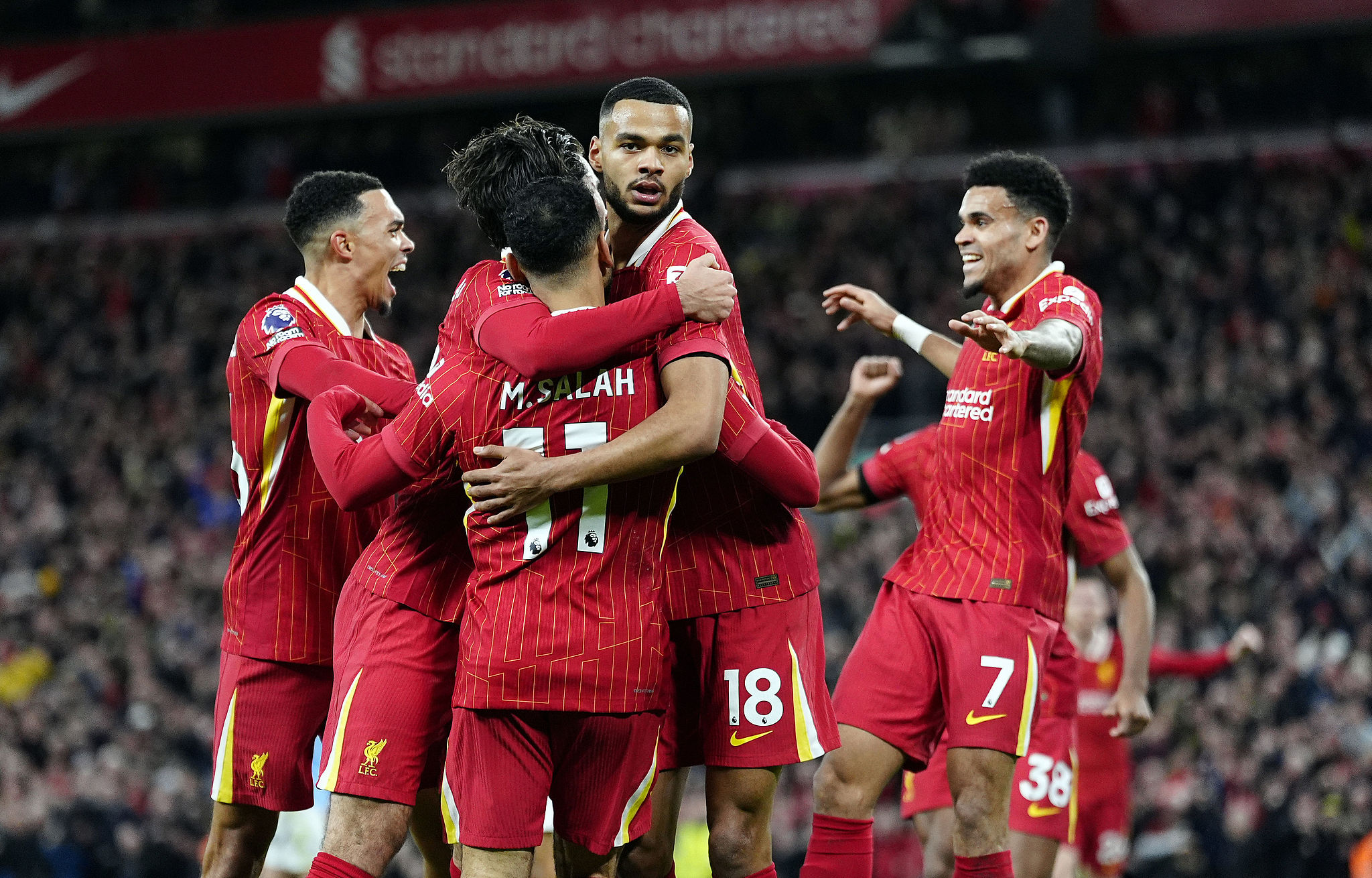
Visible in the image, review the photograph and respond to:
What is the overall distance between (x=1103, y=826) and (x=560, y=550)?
5.89 metres

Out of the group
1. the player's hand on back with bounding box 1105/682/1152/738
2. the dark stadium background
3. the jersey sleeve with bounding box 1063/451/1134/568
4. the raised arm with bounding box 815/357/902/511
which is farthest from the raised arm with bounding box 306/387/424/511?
the dark stadium background

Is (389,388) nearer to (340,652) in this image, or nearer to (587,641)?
(340,652)

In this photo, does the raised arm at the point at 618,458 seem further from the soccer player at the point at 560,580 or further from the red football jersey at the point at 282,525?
the red football jersey at the point at 282,525

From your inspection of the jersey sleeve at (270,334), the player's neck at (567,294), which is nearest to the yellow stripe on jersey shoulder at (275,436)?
the jersey sleeve at (270,334)

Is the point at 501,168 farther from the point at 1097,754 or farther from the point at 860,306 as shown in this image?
the point at 1097,754

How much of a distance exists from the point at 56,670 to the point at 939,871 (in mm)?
13121

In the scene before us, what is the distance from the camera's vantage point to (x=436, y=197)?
23.3 m

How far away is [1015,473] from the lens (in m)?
5.51

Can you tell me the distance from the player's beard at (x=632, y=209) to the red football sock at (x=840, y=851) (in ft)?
7.06

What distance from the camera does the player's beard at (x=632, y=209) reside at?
15.8 ft

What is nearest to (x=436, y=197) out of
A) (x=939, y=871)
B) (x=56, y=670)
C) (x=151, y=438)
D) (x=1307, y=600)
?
(x=151, y=438)

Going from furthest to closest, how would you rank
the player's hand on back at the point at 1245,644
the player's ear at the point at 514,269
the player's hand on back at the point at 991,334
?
the player's hand on back at the point at 1245,644
the player's hand on back at the point at 991,334
the player's ear at the point at 514,269

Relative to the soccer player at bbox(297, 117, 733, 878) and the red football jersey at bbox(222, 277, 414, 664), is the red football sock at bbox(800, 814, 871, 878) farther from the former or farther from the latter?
the red football jersey at bbox(222, 277, 414, 664)

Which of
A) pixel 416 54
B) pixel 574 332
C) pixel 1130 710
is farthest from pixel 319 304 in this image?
pixel 416 54
